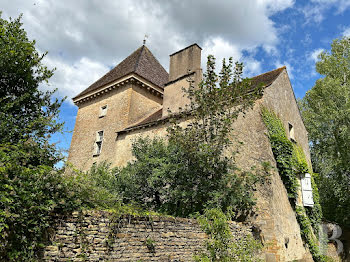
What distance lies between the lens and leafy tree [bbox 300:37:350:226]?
651 inches

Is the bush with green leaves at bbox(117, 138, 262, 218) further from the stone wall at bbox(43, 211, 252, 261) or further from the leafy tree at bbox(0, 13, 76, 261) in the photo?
the leafy tree at bbox(0, 13, 76, 261)

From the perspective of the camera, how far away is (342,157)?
16.6m

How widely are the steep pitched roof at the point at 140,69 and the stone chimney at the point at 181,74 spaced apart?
11.2 ft

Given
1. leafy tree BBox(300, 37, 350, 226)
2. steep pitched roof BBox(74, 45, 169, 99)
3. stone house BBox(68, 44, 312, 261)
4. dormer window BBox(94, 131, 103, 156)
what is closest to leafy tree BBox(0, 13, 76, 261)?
stone house BBox(68, 44, 312, 261)

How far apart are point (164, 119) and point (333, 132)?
39.9ft

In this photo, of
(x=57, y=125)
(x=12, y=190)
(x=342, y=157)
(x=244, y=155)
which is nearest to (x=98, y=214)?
(x=12, y=190)

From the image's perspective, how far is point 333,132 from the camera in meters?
17.8

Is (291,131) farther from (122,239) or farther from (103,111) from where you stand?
(103,111)

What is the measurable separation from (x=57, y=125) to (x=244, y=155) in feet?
23.3

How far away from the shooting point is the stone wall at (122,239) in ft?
15.6

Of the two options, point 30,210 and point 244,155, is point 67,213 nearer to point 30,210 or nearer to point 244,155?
point 30,210

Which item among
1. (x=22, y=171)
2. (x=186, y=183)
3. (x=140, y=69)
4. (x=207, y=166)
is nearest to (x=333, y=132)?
(x=207, y=166)

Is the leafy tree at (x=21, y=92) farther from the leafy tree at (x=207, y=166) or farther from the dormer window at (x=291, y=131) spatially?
the dormer window at (x=291, y=131)

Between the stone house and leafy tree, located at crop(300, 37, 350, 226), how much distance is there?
379 centimetres
